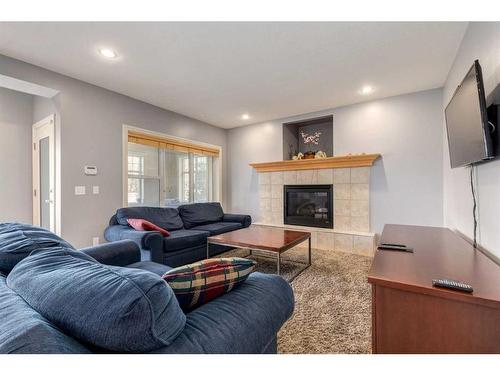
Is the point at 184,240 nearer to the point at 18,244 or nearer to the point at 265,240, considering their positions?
the point at 265,240

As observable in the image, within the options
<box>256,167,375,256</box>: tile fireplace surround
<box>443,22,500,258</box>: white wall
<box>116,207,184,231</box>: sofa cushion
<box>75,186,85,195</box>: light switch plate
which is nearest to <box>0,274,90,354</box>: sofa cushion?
<box>443,22,500,258</box>: white wall

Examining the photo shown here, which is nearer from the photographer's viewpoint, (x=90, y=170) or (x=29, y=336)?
(x=29, y=336)

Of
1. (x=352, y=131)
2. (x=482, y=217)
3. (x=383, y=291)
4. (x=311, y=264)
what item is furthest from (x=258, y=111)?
(x=383, y=291)

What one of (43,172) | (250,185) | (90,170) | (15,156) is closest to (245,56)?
(90,170)

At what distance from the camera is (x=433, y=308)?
1.00 m

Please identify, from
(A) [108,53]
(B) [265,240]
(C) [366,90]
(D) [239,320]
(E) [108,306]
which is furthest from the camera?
(C) [366,90]

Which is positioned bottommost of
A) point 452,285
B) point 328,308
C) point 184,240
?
point 328,308

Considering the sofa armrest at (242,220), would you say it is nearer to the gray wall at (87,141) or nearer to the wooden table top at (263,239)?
the wooden table top at (263,239)

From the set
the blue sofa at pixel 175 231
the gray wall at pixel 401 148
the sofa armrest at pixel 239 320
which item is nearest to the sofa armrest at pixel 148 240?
the blue sofa at pixel 175 231

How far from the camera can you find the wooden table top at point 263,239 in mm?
2506

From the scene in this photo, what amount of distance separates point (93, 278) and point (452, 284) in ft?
4.30

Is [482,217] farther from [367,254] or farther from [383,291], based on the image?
[367,254]

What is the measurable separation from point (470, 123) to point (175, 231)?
3.28m
